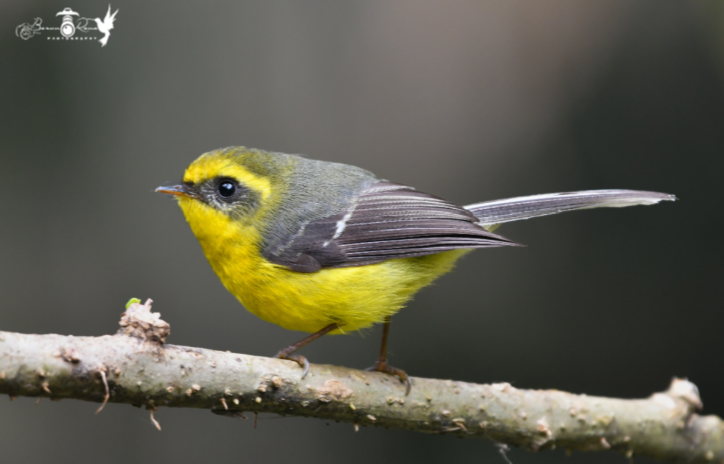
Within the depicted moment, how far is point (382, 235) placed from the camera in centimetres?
346

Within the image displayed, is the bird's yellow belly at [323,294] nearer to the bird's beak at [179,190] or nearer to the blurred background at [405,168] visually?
the bird's beak at [179,190]

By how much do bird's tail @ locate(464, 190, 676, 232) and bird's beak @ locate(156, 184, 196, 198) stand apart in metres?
1.76

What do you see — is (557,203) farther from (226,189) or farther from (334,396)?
(226,189)

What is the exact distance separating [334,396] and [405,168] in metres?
3.17

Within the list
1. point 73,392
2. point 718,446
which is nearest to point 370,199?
point 73,392

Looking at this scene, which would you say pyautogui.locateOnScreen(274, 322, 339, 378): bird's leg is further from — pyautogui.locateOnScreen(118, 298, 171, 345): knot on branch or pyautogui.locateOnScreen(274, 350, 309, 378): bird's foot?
pyautogui.locateOnScreen(118, 298, 171, 345): knot on branch

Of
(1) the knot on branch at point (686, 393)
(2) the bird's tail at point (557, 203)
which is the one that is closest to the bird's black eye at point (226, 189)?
(2) the bird's tail at point (557, 203)

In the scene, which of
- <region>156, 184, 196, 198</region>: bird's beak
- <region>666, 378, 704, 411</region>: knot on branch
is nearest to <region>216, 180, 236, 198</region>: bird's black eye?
<region>156, 184, 196, 198</region>: bird's beak

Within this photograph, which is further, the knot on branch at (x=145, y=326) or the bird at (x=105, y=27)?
the bird at (x=105, y=27)

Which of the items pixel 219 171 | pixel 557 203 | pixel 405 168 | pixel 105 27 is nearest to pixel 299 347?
pixel 219 171

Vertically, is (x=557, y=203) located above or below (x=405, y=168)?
below

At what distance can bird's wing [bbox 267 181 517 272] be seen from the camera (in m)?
3.31

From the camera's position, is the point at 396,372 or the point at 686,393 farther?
the point at 686,393

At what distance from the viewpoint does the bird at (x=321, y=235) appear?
10.7ft
